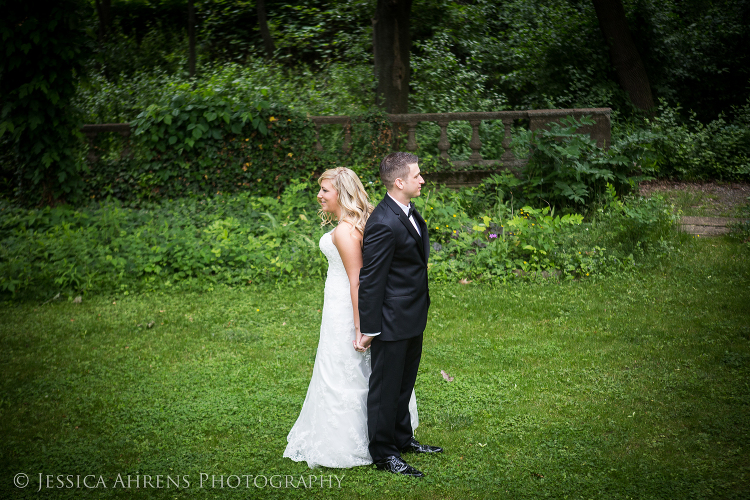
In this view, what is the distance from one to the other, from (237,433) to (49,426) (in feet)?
4.91

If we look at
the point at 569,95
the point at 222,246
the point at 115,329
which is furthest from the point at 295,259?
the point at 569,95

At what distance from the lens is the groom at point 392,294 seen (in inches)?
136

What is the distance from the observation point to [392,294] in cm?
353

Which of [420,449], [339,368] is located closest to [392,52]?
[339,368]

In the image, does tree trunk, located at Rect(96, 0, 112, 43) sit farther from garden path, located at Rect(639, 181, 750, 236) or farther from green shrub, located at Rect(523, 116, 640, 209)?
garden path, located at Rect(639, 181, 750, 236)

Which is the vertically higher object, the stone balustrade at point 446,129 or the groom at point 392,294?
the stone balustrade at point 446,129

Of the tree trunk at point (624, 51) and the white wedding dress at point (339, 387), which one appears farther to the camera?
the tree trunk at point (624, 51)

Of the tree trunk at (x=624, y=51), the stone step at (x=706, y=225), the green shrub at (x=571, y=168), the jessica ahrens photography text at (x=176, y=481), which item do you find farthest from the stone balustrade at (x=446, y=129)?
the jessica ahrens photography text at (x=176, y=481)

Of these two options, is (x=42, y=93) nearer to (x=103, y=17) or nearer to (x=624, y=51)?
(x=103, y=17)

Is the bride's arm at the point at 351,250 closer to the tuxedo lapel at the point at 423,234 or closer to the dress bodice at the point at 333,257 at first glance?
the dress bodice at the point at 333,257

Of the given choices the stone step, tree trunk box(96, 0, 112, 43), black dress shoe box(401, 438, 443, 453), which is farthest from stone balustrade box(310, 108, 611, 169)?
tree trunk box(96, 0, 112, 43)

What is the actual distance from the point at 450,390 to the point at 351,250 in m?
1.89

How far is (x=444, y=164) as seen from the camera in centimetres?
997

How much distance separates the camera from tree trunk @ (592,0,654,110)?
1315 centimetres
